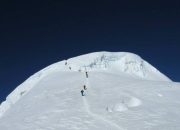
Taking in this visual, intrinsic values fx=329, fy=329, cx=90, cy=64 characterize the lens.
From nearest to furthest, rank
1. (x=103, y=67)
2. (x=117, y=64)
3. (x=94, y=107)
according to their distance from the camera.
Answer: (x=94, y=107), (x=103, y=67), (x=117, y=64)

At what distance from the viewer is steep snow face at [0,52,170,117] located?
61656 mm

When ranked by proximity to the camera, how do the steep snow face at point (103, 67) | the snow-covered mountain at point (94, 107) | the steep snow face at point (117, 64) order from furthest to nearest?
the steep snow face at point (117, 64) < the steep snow face at point (103, 67) < the snow-covered mountain at point (94, 107)

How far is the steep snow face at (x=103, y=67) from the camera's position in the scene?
61656mm

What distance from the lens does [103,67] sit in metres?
64.4

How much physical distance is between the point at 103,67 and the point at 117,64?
11.9 feet

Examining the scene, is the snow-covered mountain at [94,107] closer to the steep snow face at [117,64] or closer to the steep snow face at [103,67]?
the steep snow face at [103,67]

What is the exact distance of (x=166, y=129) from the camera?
68.1 feet

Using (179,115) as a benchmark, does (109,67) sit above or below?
above

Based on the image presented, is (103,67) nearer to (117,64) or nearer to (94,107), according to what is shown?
(117,64)

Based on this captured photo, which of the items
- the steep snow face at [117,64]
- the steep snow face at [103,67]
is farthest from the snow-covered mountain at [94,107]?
the steep snow face at [117,64]

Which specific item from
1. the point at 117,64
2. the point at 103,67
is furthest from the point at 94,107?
the point at 117,64

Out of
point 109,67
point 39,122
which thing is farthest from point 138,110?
point 109,67

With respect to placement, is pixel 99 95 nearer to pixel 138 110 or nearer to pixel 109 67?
pixel 138 110

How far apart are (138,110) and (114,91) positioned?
1000cm
